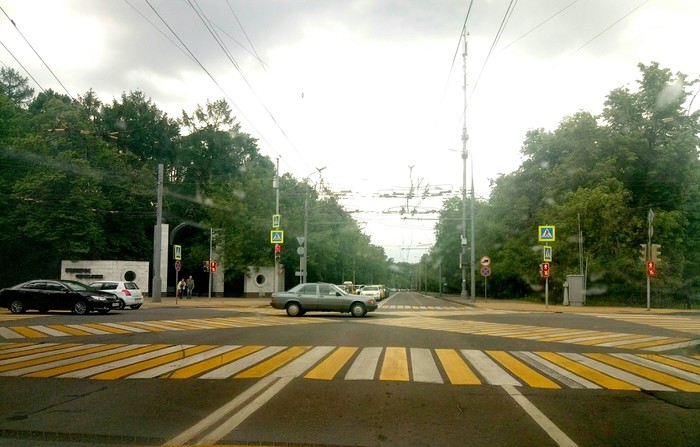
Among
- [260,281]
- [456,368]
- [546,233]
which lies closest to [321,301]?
[456,368]

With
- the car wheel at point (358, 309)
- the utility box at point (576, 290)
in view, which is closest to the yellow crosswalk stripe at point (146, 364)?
the car wheel at point (358, 309)

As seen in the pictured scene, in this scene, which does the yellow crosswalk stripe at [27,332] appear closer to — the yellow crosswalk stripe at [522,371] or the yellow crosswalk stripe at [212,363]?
the yellow crosswalk stripe at [212,363]

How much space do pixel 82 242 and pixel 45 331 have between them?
30565 millimetres

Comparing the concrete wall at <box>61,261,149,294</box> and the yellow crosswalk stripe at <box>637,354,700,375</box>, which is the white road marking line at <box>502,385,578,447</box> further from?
the concrete wall at <box>61,261,149,294</box>

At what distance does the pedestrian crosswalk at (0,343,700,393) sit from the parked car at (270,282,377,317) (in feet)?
36.8

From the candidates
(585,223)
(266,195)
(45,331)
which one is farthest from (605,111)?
(45,331)

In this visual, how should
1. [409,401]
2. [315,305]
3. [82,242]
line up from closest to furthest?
[409,401]
[315,305]
[82,242]

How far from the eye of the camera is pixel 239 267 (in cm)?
5028

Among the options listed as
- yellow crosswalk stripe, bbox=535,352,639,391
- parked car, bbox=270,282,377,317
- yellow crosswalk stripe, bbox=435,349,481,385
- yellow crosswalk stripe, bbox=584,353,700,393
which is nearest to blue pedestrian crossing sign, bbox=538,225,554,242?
parked car, bbox=270,282,377,317

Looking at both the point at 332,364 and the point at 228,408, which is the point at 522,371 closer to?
the point at 332,364

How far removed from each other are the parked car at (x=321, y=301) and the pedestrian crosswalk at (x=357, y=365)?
36.8 feet

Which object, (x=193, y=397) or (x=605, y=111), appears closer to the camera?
(x=193, y=397)

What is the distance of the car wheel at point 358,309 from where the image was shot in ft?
81.0

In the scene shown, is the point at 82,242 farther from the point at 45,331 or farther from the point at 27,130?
the point at 45,331
